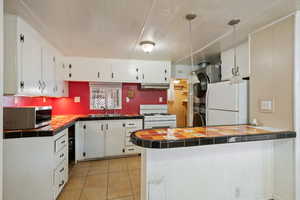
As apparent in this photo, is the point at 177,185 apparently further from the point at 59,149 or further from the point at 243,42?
the point at 243,42

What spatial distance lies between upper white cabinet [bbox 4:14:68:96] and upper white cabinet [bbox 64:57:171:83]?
1042 millimetres

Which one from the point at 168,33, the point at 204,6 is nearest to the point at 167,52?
the point at 168,33

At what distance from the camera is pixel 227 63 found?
9.33ft

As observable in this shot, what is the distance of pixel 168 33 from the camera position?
219 cm

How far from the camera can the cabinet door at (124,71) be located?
3585 mm

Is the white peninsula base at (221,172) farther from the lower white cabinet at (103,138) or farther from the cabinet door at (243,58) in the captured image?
the lower white cabinet at (103,138)

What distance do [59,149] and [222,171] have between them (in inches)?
77.7

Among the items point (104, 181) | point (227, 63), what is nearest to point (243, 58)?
point (227, 63)

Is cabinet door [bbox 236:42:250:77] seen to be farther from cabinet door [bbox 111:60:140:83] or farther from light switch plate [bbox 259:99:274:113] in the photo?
cabinet door [bbox 111:60:140:83]

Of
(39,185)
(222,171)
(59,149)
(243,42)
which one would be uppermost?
(243,42)

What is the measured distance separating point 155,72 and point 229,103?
1.96 metres

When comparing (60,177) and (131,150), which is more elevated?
(60,177)

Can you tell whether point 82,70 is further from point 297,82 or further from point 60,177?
point 297,82

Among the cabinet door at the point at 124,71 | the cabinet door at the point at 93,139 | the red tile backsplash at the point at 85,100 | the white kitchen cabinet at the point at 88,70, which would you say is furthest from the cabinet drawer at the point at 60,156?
the cabinet door at the point at 124,71
